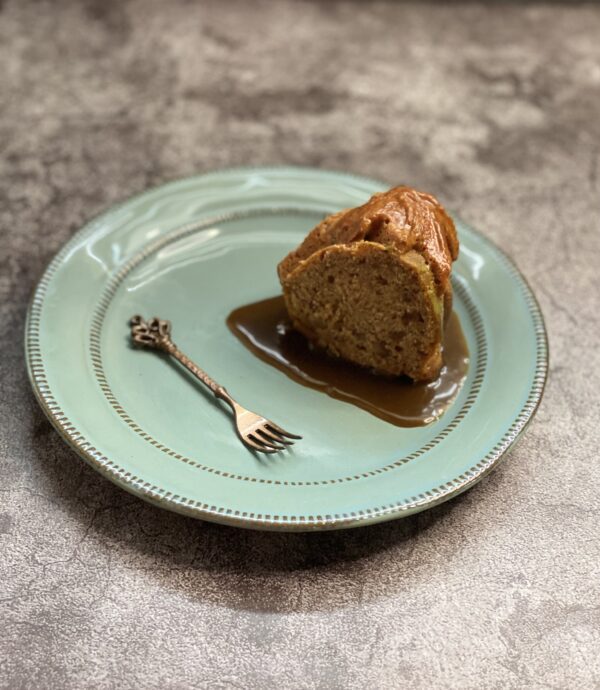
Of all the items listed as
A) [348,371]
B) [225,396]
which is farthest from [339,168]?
[225,396]

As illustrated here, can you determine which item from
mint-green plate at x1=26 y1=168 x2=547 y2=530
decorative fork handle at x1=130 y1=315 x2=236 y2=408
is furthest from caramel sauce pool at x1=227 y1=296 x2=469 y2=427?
decorative fork handle at x1=130 y1=315 x2=236 y2=408

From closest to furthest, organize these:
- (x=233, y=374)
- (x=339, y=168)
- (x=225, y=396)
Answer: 1. (x=225, y=396)
2. (x=233, y=374)
3. (x=339, y=168)

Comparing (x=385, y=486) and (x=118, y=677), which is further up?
(x=385, y=486)

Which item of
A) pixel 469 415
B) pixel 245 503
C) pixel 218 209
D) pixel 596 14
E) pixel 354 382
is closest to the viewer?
pixel 245 503

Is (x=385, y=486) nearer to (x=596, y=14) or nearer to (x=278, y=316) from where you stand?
(x=278, y=316)

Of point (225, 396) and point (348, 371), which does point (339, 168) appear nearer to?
point (348, 371)

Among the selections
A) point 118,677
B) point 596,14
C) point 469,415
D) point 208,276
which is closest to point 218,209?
point 208,276

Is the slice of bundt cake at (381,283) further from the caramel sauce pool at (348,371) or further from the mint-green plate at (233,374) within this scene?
the mint-green plate at (233,374)
